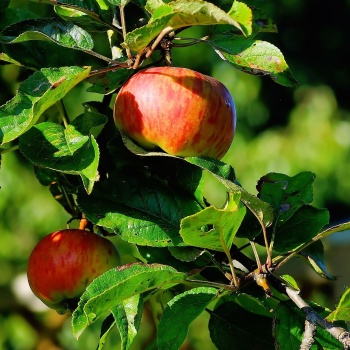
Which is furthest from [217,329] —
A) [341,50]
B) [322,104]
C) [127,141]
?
[341,50]

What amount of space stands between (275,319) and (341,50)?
4439 millimetres

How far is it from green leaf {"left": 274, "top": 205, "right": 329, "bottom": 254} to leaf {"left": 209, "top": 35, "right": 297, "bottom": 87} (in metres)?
0.15

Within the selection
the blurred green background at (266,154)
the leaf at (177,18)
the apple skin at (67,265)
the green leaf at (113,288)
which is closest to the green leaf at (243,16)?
the leaf at (177,18)

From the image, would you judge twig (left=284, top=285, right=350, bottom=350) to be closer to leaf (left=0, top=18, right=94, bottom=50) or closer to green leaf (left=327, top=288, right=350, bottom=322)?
green leaf (left=327, top=288, right=350, bottom=322)

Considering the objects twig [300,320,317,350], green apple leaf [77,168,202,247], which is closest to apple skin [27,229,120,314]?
green apple leaf [77,168,202,247]

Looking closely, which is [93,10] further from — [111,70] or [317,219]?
[317,219]

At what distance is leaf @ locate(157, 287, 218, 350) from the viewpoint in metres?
0.85

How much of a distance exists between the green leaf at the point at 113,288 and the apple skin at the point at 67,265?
19 centimetres

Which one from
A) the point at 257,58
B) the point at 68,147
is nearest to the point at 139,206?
the point at 68,147

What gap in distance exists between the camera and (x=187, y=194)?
3.02 feet

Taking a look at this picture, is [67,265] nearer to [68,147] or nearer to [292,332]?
[68,147]

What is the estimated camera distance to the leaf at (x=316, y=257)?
0.96 m

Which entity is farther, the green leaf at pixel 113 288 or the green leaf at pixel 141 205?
the green leaf at pixel 141 205

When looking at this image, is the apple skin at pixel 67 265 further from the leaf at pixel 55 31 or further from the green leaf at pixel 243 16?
the green leaf at pixel 243 16
